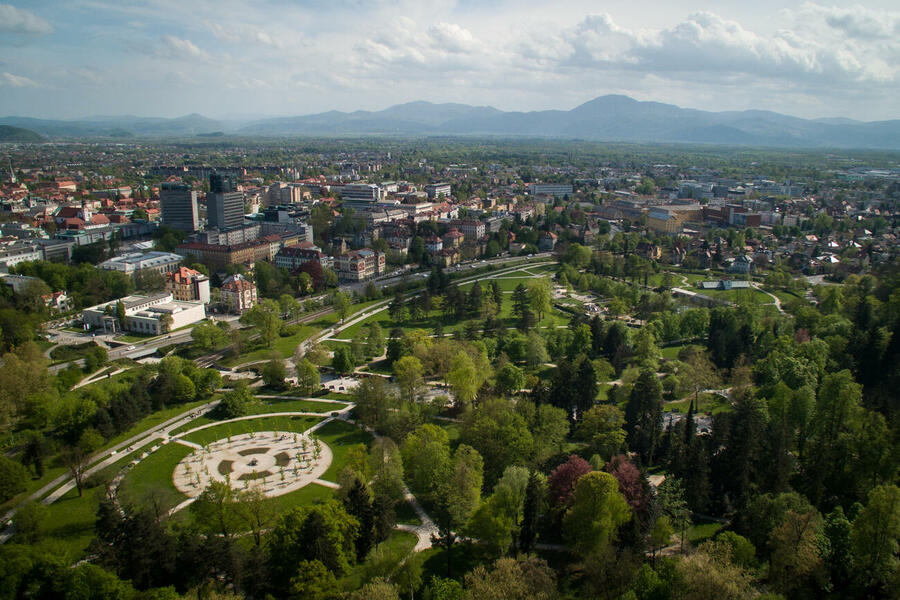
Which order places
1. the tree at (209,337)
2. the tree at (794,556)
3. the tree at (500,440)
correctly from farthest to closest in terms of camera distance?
1. the tree at (209,337)
2. the tree at (500,440)
3. the tree at (794,556)

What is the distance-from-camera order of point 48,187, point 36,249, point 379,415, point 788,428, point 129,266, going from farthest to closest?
1. point 48,187
2. point 36,249
3. point 129,266
4. point 379,415
5. point 788,428

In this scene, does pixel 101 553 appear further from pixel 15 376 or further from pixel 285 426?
pixel 15 376

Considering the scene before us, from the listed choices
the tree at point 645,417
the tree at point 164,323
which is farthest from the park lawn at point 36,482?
the tree at point 645,417

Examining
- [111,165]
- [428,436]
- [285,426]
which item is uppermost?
[111,165]

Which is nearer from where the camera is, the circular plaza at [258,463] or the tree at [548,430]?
the circular plaza at [258,463]

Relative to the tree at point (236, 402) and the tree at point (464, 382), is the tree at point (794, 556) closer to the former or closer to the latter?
the tree at point (464, 382)

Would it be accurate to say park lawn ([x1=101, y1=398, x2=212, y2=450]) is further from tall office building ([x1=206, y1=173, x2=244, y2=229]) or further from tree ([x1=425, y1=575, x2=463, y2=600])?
tall office building ([x1=206, y1=173, x2=244, y2=229])

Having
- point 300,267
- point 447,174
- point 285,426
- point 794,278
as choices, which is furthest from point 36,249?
point 447,174
